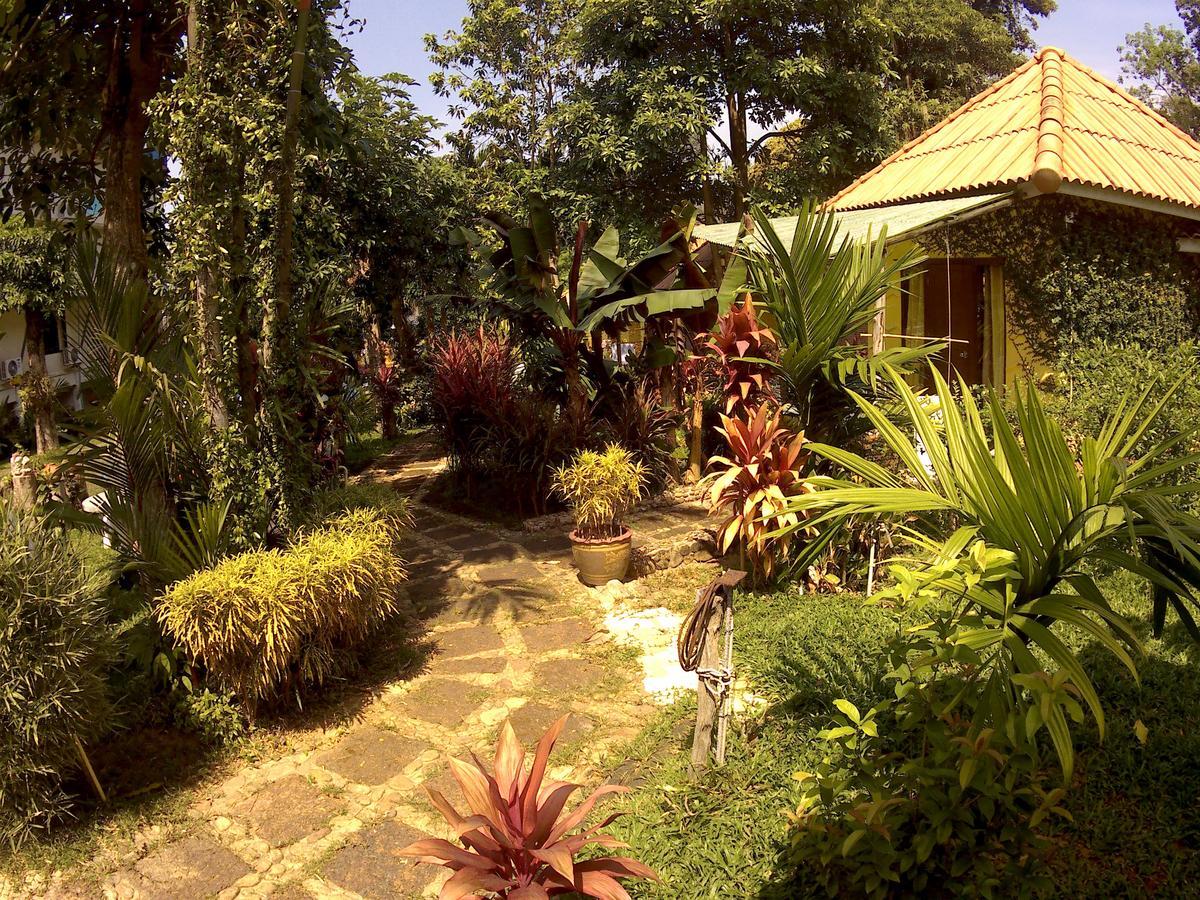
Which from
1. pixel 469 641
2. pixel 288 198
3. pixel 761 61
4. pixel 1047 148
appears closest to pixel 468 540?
pixel 469 641

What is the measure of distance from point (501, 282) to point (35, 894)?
6.22 meters

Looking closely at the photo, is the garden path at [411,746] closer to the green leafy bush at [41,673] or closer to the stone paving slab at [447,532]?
the green leafy bush at [41,673]

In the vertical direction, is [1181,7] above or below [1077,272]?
above

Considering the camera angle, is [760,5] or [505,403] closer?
[505,403]

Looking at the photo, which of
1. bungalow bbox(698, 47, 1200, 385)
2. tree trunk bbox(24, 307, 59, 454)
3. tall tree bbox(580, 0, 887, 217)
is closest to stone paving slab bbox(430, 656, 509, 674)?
bungalow bbox(698, 47, 1200, 385)

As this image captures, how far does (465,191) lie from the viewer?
13406 millimetres

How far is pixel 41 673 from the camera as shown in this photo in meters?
3.52

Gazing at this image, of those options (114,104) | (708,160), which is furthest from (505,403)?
(708,160)

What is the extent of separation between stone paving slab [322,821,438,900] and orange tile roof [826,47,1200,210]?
721cm

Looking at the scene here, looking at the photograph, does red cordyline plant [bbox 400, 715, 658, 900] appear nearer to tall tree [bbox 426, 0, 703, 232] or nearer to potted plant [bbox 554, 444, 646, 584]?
potted plant [bbox 554, 444, 646, 584]

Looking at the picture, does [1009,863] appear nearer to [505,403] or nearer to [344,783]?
[344,783]

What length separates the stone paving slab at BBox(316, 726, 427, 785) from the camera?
411 centimetres

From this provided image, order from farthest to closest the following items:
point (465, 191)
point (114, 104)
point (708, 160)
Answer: point (708, 160) → point (465, 191) → point (114, 104)

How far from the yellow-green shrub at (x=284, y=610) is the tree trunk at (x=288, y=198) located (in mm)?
1252
